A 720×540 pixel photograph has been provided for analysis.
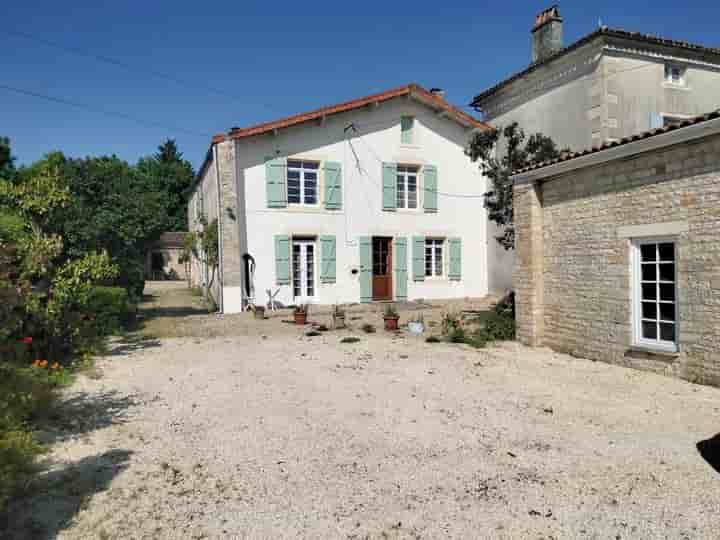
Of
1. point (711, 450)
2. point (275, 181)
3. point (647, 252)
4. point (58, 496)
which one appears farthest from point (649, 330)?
point (275, 181)

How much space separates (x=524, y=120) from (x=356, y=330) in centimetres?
932

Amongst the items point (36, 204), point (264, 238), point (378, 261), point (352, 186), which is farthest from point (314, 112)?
point (36, 204)

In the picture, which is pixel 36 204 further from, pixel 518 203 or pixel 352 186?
pixel 352 186

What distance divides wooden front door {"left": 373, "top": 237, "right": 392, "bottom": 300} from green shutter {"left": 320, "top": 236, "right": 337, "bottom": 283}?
61.8 inches

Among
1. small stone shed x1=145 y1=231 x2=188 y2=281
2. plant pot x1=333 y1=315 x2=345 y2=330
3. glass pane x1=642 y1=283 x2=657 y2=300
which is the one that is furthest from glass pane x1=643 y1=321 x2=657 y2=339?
small stone shed x1=145 y1=231 x2=188 y2=281

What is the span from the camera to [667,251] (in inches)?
259

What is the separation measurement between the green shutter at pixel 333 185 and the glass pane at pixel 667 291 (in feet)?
32.1

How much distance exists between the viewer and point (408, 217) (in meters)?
16.1

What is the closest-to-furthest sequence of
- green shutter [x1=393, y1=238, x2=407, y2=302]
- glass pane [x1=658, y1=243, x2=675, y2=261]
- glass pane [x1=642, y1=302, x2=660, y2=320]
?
glass pane [x1=658, y1=243, x2=675, y2=261]
glass pane [x1=642, y1=302, x2=660, y2=320]
green shutter [x1=393, y1=238, x2=407, y2=302]

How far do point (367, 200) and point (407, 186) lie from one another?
5.43 ft

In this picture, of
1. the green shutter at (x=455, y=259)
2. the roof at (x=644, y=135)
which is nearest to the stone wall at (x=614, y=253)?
the roof at (x=644, y=135)

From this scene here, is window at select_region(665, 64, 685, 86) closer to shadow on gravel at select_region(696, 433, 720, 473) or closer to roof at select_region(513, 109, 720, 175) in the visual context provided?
roof at select_region(513, 109, 720, 175)

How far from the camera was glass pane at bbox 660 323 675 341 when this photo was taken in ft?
21.5

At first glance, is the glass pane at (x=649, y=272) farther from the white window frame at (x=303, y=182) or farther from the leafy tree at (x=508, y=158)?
the white window frame at (x=303, y=182)
